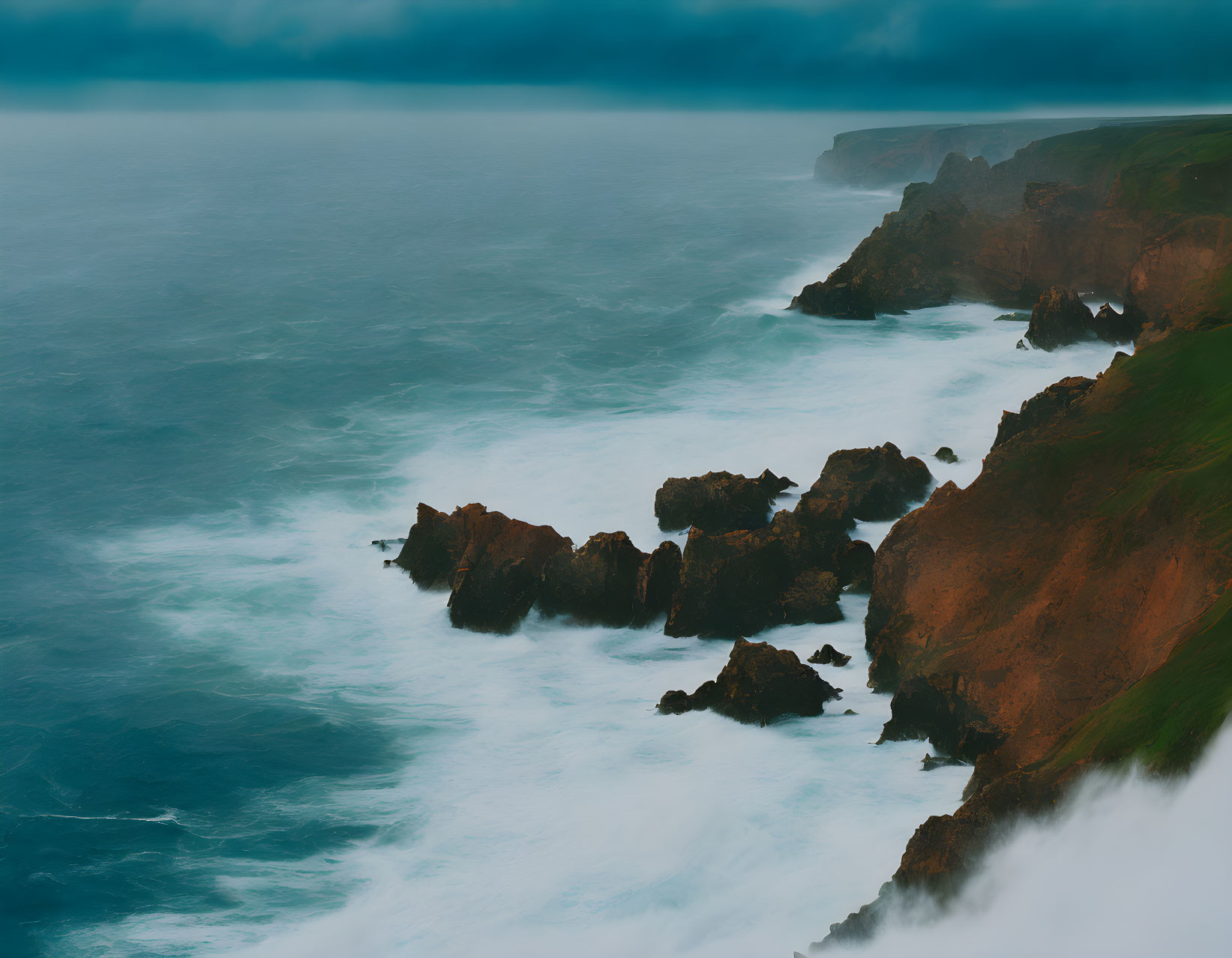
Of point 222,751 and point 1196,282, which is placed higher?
point 1196,282

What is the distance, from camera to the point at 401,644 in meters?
24.3

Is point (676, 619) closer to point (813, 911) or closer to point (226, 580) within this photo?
point (813, 911)

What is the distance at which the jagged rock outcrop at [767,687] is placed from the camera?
64.3ft

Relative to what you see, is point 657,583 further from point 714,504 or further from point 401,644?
point 401,644

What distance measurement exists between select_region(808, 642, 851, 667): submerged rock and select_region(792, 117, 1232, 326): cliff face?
25.3 meters

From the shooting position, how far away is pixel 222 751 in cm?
2070

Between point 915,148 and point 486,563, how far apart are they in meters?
141

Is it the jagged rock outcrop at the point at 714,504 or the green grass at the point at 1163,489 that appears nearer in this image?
the green grass at the point at 1163,489

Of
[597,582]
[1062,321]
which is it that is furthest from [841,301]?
[597,582]

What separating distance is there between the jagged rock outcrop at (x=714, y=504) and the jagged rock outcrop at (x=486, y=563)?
386 centimetres

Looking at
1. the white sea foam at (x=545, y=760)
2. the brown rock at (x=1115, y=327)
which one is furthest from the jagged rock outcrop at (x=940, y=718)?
the brown rock at (x=1115, y=327)

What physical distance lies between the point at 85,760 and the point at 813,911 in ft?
47.9

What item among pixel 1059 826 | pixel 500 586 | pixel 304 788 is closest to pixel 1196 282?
pixel 500 586

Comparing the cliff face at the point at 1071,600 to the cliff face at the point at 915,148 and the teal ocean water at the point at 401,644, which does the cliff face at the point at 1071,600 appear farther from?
the cliff face at the point at 915,148
